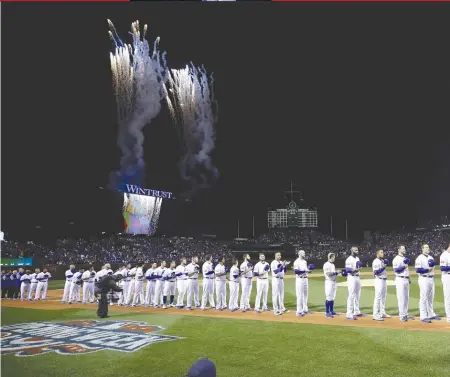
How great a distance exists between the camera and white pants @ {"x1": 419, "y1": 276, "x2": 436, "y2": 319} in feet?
43.0

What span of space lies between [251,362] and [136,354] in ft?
8.44

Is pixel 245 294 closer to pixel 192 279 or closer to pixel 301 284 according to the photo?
pixel 192 279

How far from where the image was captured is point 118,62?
42875 mm

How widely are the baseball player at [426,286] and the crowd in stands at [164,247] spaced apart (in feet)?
103

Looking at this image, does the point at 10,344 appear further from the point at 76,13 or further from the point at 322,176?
the point at 322,176

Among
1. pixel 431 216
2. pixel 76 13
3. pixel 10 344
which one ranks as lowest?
pixel 10 344

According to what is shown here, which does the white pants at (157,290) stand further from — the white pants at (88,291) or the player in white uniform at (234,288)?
the white pants at (88,291)

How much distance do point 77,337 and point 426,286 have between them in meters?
9.97

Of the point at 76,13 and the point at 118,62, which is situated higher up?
the point at 76,13

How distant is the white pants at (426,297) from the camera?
13.1 m

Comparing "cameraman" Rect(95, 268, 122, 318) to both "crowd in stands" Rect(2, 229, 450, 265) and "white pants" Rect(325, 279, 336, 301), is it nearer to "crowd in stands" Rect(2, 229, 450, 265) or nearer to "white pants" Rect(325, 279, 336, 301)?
A: "white pants" Rect(325, 279, 336, 301)

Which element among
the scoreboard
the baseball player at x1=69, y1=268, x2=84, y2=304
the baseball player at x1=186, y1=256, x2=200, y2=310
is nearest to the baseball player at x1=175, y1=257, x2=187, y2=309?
the baseball player at x1=186, y1=256, x2=200, y2=310

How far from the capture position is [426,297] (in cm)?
1319

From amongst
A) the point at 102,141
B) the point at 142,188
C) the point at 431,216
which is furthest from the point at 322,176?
the point at 102,141
